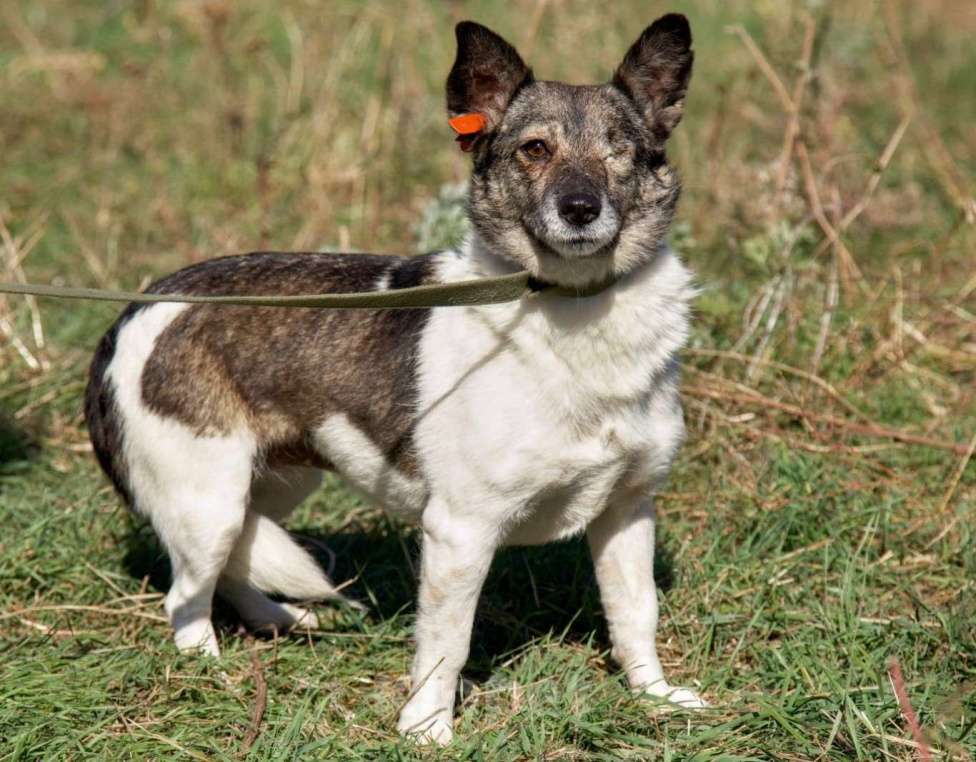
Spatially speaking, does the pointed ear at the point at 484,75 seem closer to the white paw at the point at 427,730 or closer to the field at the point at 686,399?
the field at the point at 686,399

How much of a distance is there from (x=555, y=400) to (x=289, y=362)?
0.88 metres

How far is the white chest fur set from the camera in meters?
3.32

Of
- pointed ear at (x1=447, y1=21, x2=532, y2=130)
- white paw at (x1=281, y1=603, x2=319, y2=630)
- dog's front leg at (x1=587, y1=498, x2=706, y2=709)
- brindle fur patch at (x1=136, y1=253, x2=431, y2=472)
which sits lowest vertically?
white paw at (x1=281, y1=603, x2=319, y2=630)

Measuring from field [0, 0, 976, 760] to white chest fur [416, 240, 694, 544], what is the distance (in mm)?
639

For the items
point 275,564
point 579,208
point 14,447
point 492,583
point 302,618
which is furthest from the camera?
point 14,447

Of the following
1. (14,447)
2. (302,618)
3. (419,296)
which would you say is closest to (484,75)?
(419,296)

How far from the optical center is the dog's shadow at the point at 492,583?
160 inches

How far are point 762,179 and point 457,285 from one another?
2753mm

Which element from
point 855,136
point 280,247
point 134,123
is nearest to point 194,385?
point 280,247

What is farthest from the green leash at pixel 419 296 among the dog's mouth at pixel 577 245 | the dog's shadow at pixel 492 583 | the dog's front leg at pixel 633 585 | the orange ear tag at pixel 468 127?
the dog's shadow at pixel 492 583

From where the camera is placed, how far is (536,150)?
11.1ft

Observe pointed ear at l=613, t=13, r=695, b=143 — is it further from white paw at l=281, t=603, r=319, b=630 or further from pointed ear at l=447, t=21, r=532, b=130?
white paw at l=281, t=603, r=319, b=630

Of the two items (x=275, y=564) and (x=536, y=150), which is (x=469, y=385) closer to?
(x=536, y=150)

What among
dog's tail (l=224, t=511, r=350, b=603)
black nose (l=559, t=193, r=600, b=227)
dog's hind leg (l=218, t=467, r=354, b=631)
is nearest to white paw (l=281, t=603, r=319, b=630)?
dog's hind leg (l=218, t=467, r=354, b=631)
